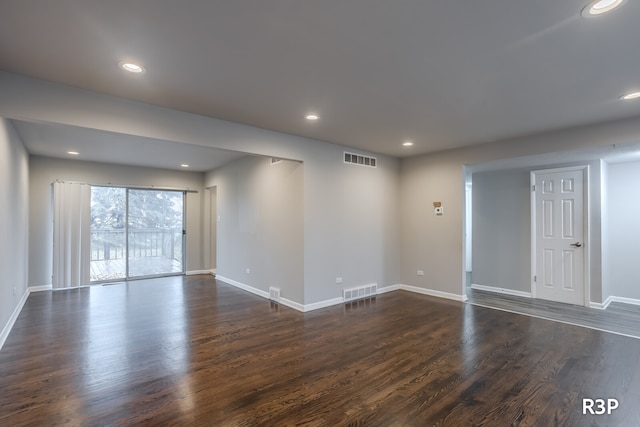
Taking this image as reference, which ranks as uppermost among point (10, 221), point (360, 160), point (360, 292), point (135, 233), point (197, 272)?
point (360, 160)

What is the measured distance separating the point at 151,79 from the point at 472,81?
2.89 metres

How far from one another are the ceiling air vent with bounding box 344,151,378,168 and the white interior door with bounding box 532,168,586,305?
2829 mm

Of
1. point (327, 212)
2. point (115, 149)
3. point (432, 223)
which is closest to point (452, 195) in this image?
point (432, 223)

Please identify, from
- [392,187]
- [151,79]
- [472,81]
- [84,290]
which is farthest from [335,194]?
[84,290]

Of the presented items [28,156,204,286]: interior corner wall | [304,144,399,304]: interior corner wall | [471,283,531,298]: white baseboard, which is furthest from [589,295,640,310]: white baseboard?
[28,156,204,286]: interior corner wall

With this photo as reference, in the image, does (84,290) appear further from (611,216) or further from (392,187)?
(611,216)

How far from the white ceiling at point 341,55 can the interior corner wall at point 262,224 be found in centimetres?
169

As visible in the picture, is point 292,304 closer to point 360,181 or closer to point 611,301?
point 360,181

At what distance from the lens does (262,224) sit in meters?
5.66

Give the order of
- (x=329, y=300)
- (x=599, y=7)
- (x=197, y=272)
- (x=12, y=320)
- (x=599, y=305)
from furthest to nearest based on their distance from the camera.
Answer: (x=197, y=272)
(x=329, y=300)
(x=599, y=305)
(x=12, y=320)
(x=599, y=7)

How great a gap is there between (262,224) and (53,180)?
447cm

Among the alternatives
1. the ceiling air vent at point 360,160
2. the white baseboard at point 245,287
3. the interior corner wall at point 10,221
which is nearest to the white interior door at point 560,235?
the ceiling air vent at point 360,160

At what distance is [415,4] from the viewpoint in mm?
1802

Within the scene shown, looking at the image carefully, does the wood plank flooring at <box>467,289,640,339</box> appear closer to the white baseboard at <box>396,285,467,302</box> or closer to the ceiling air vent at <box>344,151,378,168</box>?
the white baseboard at <box>396,285,467,302</box>
